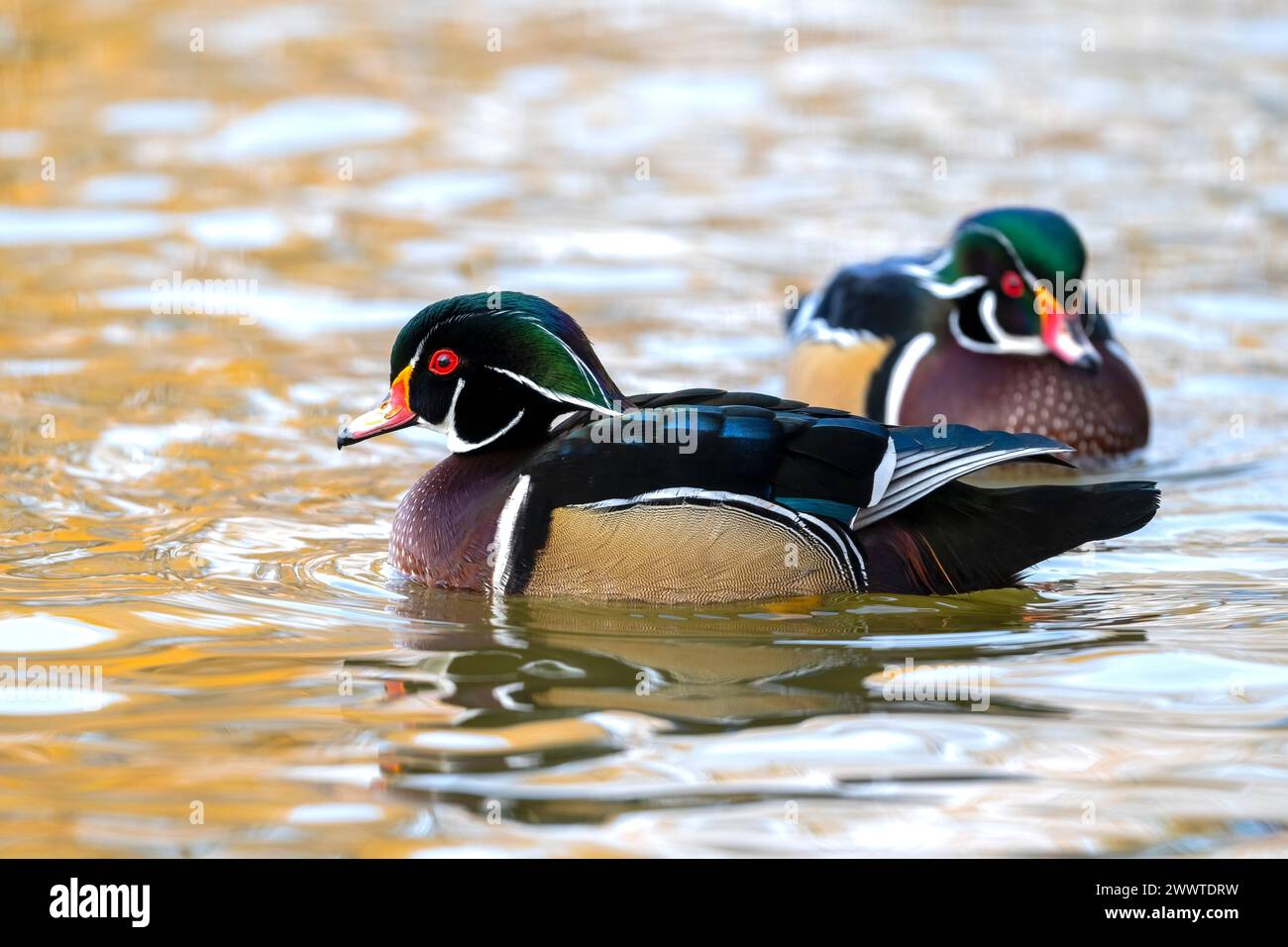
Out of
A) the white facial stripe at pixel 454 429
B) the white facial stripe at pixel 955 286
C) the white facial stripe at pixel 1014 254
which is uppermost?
the white facial stripe at pixel 1014 254

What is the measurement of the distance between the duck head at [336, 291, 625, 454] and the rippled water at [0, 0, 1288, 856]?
59 centimetres

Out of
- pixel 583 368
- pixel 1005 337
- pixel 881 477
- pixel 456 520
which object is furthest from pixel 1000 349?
pixel 456 520

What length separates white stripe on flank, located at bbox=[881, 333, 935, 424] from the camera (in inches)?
360

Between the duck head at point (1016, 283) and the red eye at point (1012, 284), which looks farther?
the red eye at point (1012, 284)

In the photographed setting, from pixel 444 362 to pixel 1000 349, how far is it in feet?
10.9

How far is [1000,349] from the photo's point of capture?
9.09 meters

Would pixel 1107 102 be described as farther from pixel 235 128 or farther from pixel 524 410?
pixel 524 410

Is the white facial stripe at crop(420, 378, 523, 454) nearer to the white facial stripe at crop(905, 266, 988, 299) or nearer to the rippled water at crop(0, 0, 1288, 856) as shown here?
the rippled water at crop(0, 0, 1288, 856)

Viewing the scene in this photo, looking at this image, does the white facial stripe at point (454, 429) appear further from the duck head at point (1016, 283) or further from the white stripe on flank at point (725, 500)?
the duck head at point (1016, 283)

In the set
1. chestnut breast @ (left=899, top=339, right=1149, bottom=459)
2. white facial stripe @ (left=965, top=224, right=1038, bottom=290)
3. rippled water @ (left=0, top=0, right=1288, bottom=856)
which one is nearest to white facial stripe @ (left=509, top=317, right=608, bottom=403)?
rippled water @ (left=0, top=0, right=1288, bottom=856)

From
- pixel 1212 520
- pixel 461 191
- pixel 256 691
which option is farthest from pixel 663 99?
pixel 256 691

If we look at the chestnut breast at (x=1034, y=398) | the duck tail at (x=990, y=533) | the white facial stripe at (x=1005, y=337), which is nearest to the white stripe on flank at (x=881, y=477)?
the duck tail at (x=990, y=533)

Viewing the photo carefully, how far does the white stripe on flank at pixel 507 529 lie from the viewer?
643cm
